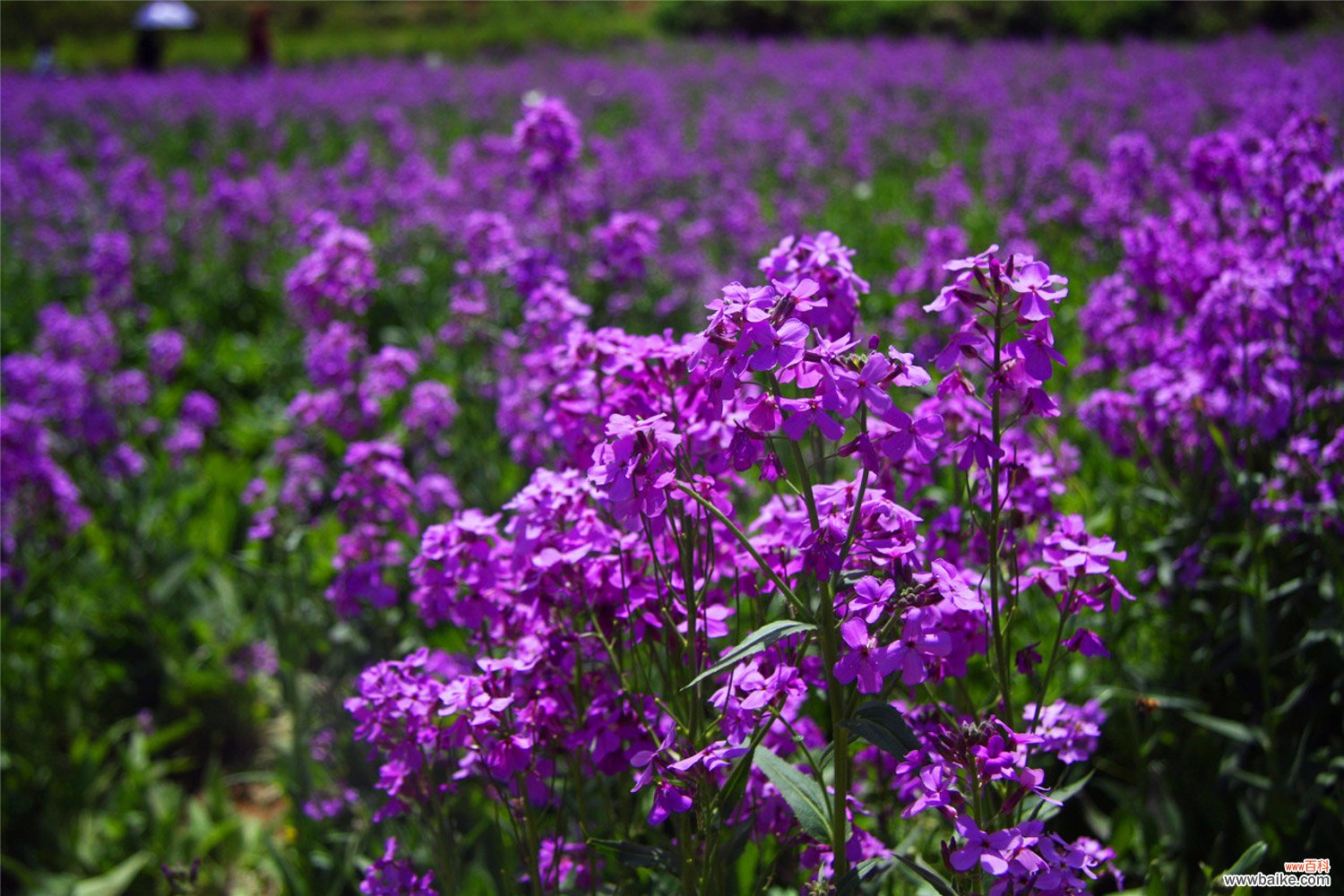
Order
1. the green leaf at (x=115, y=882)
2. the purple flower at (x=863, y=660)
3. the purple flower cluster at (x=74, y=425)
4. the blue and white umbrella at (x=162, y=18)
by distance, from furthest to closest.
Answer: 1. the blue and white umbrella at (x=162, y=18)
2. the purple flower cluster at (x=74, y=425)
3. the green leaf at (x=115, y=882)
4. the purple flower at (x=863, y=660)

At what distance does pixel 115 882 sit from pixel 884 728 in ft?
9.78

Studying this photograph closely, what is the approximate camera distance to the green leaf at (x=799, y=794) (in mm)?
1747

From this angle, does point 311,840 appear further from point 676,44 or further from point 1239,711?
point 676,44

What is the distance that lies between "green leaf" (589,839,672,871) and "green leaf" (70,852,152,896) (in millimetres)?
2414

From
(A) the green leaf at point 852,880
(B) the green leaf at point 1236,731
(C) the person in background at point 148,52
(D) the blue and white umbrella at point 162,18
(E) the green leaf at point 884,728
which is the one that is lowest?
(B) the green leaf at point 1236,731

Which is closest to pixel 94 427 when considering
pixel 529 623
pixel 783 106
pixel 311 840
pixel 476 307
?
pixel 476 307

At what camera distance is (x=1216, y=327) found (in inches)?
114

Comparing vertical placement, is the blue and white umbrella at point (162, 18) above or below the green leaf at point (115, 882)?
above

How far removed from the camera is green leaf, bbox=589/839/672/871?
1.78 m

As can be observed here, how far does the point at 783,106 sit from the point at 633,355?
11.9 m

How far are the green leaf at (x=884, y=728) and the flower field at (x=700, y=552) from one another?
2cm

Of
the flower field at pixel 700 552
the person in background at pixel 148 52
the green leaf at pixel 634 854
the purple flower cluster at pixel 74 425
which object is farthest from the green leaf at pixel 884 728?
the person in background at pixel 148 52

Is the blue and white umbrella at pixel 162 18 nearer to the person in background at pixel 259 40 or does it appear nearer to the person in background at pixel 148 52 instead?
the person in background at pixel 148 52

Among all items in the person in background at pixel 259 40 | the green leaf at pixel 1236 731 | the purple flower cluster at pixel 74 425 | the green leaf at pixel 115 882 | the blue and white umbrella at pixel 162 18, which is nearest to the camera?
the green leaf at pixel 1236 731
